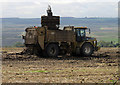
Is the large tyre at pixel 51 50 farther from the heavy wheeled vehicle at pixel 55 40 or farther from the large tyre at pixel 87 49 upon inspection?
the large tyre at pixel 87 49

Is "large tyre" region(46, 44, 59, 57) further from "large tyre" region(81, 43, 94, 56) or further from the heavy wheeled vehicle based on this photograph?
"large tyre" region(81, 43, 94, 56)

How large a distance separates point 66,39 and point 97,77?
12.1 meters

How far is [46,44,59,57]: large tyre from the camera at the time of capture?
2641 centimetres

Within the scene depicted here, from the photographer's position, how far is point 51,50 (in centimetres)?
2659

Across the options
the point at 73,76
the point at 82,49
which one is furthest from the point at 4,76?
the point at 82,49

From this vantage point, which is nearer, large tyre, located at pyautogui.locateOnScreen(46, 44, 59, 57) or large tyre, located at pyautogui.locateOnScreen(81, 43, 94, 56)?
large tyre, located at pyautogui.locateOnScreen(46, 44, 59, 57)

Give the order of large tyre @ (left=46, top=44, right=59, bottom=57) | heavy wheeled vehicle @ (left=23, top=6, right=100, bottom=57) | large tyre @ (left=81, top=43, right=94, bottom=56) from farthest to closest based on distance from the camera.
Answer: large tyre @ (left=81, top=43, right=94, bottom=56) → large tyre @ (left=46, top=44, right=59, bottom=57) → heavy wheeled vehicle @ (left=23, top=6, right=100, bottom=57)

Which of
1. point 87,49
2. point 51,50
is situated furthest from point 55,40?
point 87,49

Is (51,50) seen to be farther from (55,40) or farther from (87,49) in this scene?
(87,49)

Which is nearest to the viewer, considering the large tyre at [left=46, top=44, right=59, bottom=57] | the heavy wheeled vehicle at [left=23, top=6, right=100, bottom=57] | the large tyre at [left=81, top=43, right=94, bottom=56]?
the heavy wheeled vehicle at [left=23, top=6, right=100, bottom=57]

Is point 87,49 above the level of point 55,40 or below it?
below

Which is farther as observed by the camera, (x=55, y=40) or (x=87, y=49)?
(x=87, y=49)

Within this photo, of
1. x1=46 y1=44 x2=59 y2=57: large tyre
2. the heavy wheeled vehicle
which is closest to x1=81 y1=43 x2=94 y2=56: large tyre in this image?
the heavy wheeled vehicle

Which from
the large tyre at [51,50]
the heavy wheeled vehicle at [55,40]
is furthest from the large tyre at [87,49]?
the large tyre at [51,50]
